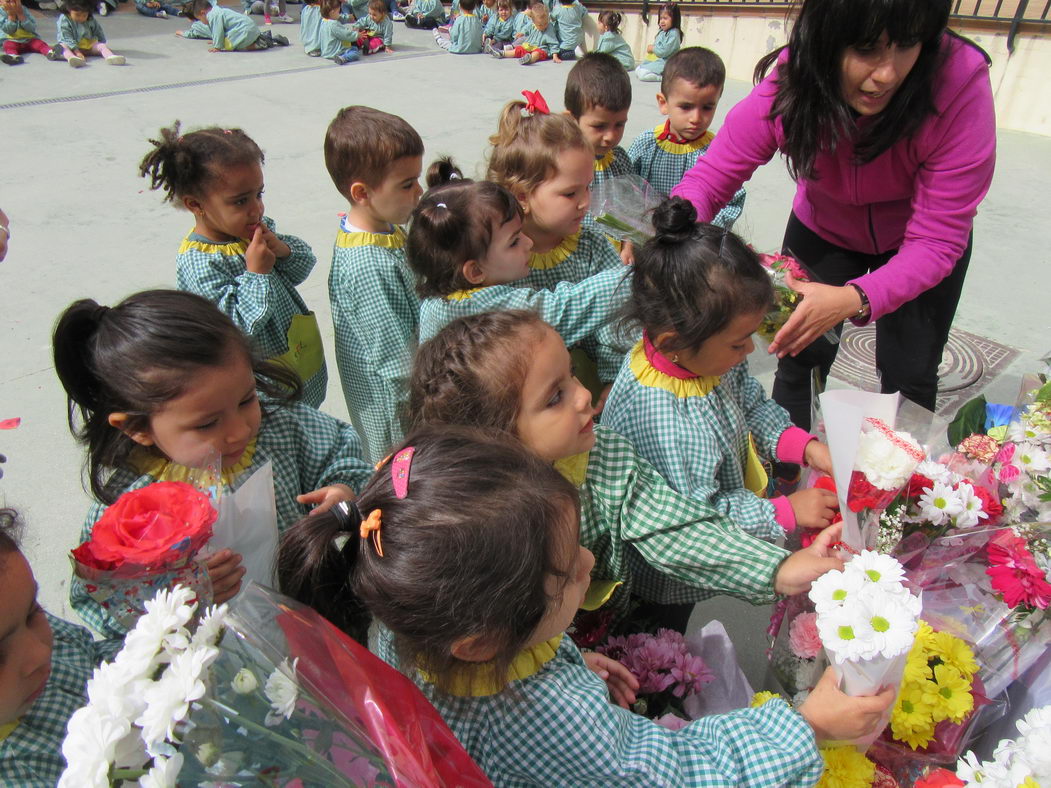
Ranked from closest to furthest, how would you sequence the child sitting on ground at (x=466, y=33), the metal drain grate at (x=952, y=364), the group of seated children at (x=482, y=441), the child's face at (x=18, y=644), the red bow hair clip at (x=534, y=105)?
the child's face at (x=18, y=644)
the group of seated children at (x=482, y=441)
the red bow hair clip at (x=534, y=105)
the metal drain grate at (x=952, y=364)
the child sitting on ground at (x=466, y=33)

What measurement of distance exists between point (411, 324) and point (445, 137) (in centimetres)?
478

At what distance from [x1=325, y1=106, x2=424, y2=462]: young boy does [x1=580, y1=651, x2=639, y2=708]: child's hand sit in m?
1.05

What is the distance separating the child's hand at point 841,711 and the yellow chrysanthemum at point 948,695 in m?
0.16

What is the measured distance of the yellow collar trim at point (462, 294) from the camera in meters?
2.00

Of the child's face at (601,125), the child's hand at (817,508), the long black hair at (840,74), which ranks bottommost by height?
the child's hand at (817,508)

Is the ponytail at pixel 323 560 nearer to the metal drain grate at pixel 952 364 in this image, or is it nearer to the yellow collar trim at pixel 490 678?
the yellow collar trim at pixel 490 678

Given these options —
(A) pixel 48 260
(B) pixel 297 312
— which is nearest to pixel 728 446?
(B) pixel 297 312

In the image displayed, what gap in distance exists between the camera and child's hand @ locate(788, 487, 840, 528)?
151 centimetres

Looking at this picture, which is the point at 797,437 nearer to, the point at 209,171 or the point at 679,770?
the point at 679,770

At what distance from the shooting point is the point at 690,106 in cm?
308

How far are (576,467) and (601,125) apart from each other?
6.52 ft

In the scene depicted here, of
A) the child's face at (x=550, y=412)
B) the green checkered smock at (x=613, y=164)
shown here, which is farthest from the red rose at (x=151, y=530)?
the green checkered smock at (x=613, y=164)

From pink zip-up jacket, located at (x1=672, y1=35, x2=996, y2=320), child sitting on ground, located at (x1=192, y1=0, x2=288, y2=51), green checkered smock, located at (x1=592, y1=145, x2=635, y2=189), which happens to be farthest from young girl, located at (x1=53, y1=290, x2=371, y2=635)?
child sitting on ground, located at (x1=192, y1=0, x2=288, y2=51)

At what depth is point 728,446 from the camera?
162 cm
